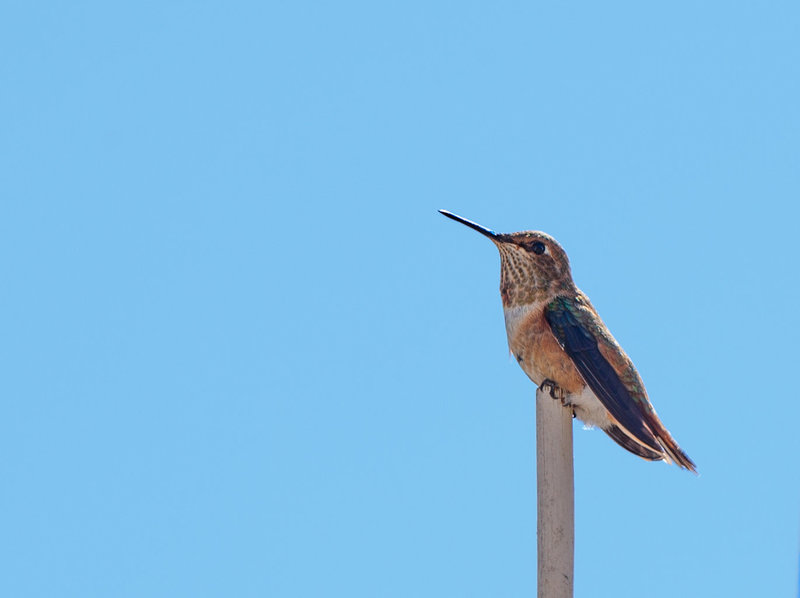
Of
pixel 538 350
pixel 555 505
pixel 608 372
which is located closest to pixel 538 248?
pixel 538 350

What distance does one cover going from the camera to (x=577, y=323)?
6188 mm

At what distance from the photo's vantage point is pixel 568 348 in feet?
19.6

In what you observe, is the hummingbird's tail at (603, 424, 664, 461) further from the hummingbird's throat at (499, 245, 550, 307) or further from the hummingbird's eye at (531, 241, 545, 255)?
the hummingbird's eye at (531, 241, 545, 255)

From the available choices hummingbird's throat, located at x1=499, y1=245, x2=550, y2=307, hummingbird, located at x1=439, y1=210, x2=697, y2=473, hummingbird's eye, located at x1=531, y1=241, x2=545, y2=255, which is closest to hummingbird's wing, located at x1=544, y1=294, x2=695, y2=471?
hummingbird, located at x1=439, y1=210, x2=697, y2=473

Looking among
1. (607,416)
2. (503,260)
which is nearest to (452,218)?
(503,260)

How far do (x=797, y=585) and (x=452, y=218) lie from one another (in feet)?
14.8

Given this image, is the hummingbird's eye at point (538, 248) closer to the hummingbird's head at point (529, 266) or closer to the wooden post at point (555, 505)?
the hummingbird's head at point (529, 266)

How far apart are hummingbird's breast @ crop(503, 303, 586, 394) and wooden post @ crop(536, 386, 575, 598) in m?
1.82

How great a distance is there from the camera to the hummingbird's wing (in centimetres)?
548

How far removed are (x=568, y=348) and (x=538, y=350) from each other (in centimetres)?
18

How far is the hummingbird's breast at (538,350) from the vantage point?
5895mm

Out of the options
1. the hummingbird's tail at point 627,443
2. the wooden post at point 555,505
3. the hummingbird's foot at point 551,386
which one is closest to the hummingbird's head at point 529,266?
the hummingbird's foot at point 551,386

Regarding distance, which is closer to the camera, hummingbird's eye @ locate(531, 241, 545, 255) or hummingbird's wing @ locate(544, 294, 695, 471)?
hummingbird's wing @ locate(544, 294, 695, 471)

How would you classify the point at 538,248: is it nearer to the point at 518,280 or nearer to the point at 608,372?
the point at 518,280
